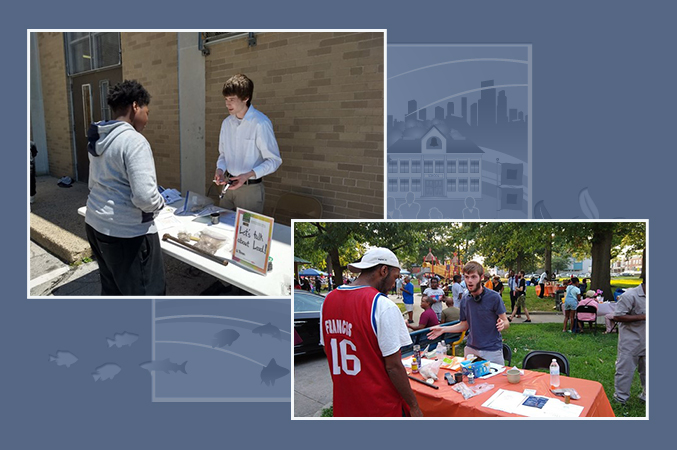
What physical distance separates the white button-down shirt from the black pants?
3.93 ft

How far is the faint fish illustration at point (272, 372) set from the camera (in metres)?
3.42

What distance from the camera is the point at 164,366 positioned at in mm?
3521

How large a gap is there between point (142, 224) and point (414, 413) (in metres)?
2.05

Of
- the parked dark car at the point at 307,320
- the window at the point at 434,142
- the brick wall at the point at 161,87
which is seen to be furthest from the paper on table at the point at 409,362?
the brick wall at the point at 161,87

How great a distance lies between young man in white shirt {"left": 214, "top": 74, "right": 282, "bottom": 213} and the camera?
4.41m

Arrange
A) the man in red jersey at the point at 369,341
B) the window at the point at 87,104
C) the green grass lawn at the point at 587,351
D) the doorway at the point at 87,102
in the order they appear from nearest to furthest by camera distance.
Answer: the man in red jersey at the point at 369,341, the green grass lawn at the point at 587,351, the doorway at the point at 87,102, the window at the point at 87,104

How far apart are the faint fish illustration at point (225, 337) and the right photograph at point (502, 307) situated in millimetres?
471

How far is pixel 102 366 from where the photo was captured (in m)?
3.46

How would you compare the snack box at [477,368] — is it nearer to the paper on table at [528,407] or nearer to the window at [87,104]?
the paper on table at [528,407]

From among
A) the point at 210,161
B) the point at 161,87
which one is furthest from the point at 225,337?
the point at 161,87

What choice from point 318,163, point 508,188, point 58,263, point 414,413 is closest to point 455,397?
point 414,413

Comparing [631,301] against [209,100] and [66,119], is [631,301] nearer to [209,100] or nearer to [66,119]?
[209,100]

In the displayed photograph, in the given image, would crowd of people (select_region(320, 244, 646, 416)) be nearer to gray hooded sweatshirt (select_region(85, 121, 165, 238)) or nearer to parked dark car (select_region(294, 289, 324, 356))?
parked dark car (select_region(294, 289, 324, 356))

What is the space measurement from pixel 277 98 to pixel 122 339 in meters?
3.00
